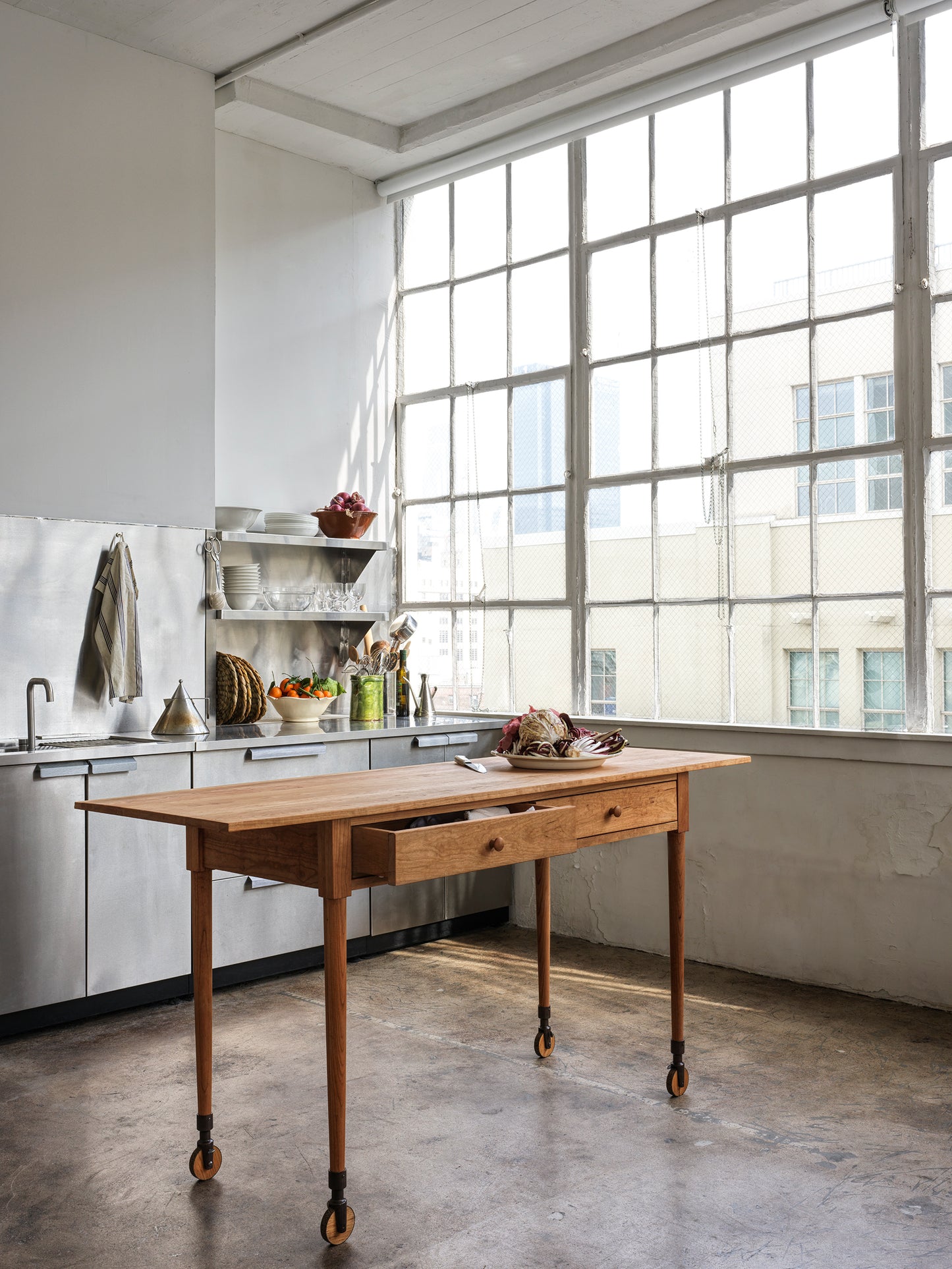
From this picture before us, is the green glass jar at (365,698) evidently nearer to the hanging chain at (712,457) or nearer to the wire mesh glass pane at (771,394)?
the hanging chain at (712,457)

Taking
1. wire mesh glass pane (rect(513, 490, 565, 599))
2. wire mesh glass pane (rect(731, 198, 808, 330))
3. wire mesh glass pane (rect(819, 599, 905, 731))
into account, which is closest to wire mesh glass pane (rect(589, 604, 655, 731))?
wire mesh glass pane (rect(513, 490, 565, 599))

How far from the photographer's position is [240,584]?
5102 mm

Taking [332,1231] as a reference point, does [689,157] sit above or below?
above

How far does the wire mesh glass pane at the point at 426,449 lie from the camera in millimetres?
5902

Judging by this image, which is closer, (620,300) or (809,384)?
(809,384)

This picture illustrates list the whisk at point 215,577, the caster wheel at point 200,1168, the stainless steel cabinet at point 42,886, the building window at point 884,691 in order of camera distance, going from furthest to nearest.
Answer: the whisk at point 215,577, the building window at point 884,691, the stainless steel cabinet at point 42,886, the caster wheel at point 200,1168

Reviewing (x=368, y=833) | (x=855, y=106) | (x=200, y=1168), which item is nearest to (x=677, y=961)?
(x=368, y=833)

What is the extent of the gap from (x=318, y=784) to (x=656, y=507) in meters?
2.47

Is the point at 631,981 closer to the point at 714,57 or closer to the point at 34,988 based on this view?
the point at 34,988

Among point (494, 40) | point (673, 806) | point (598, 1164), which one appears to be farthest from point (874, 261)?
point (598, 1164)

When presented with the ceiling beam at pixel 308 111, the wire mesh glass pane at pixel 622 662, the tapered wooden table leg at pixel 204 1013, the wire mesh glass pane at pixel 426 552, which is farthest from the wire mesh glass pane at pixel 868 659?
the ceiling beam at pixel 308 111

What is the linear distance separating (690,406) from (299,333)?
6.44 ft

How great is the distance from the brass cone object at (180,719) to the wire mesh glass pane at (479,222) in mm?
2642

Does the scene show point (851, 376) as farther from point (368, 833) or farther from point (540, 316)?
point (368, 833)
